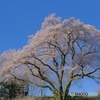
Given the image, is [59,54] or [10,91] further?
[10,91]

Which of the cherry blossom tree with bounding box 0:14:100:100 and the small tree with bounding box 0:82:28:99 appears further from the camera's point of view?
the small tree with bounding box 0:82:28:99

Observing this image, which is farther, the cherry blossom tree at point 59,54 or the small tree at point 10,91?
the small tree at point 10,91

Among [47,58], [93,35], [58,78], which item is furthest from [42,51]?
[93,35]

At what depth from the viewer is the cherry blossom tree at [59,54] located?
20.9 meters

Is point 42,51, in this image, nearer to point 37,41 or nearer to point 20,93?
point 37,41

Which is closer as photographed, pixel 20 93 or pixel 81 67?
pixel 81 67

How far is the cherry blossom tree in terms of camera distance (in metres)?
20.9

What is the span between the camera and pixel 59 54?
21641 millimetres

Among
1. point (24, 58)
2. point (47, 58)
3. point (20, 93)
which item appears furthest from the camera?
point (20, 93)

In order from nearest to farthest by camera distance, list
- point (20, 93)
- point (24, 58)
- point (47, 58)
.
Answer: point (24, 58)
point (47, 58)
point (20, 93)

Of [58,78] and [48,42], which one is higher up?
[48,42]

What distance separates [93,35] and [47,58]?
3.84 m

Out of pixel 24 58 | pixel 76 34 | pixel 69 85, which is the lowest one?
pixel 69 85

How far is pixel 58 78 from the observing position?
2188cm
